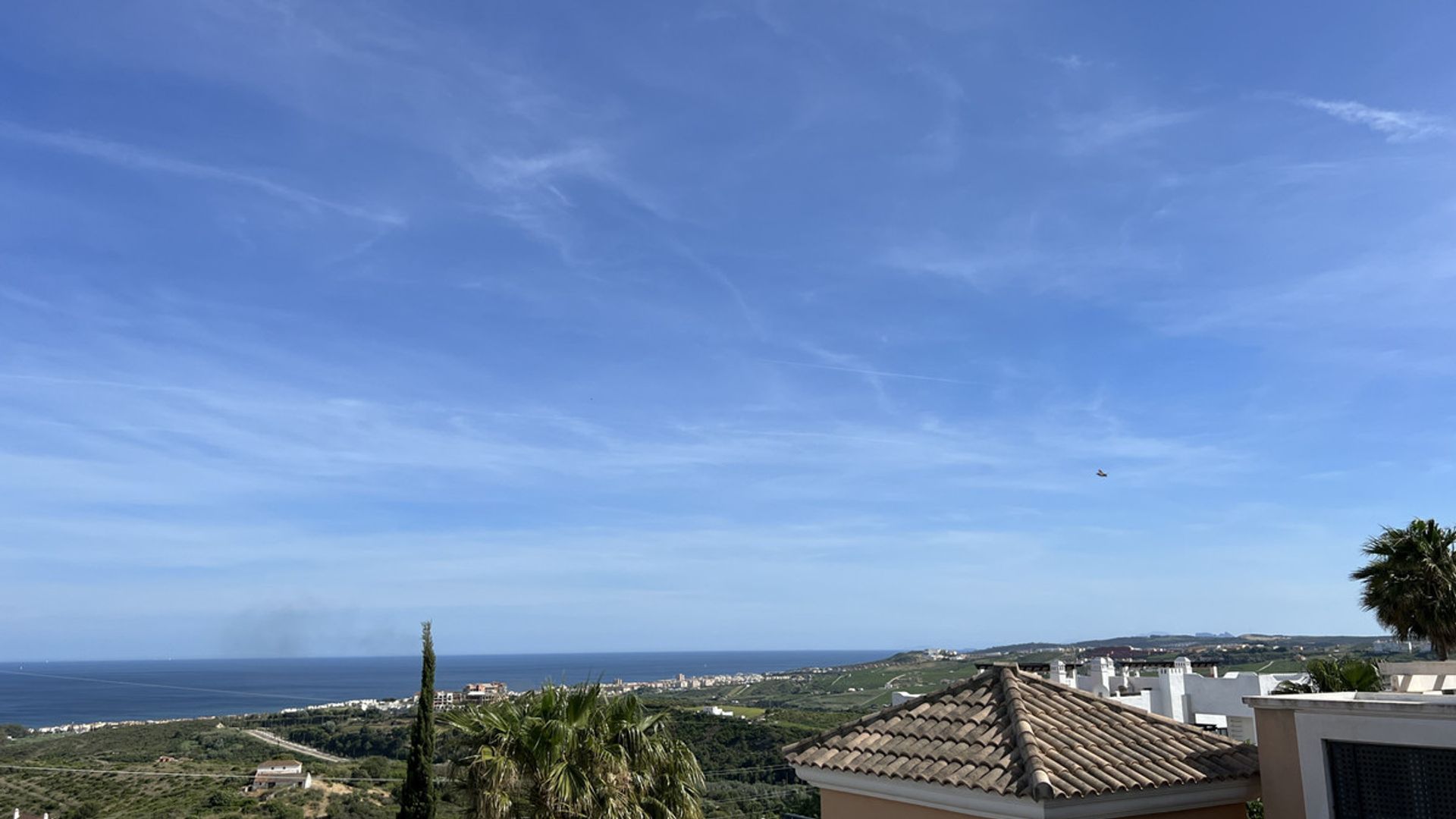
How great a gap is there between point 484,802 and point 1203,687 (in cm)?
2514

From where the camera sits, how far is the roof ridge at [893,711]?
8.70 metres

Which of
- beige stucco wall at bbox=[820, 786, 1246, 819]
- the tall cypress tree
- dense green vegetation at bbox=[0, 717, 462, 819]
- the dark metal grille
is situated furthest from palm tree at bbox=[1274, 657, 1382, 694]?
dense green vegetation at bbox=[0, 717, 462, 819]

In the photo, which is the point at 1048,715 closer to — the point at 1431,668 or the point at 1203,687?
→ the point at 1431,668

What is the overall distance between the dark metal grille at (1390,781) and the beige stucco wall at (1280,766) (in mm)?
249

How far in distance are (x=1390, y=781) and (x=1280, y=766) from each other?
746 mm

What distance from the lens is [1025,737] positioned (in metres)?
7.24

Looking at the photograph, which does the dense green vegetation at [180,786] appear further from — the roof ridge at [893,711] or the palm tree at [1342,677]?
the palm tree at [1342,677]

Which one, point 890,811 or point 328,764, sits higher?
point 890,811

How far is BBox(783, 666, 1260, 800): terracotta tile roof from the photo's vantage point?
6879mm

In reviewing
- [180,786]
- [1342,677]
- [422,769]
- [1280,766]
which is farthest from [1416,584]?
[180,786]

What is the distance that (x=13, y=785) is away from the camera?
125ft

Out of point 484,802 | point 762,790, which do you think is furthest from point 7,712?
point 484,802

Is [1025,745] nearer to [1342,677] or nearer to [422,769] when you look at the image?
[422,769]

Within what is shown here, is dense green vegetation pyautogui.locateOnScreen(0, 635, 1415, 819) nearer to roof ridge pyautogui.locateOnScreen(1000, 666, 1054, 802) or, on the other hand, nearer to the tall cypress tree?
the tall cypress tree
